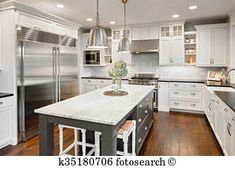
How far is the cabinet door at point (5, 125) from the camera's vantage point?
2.89m

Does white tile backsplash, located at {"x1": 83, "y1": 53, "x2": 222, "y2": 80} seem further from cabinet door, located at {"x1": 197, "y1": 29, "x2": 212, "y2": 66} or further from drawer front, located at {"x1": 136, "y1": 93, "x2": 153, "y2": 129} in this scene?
drawer front, located at {"x1": 136, "y1": 93, "x2": 153, "y2": 129}

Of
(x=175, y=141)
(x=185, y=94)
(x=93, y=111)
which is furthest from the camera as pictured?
(x=185, y=94)

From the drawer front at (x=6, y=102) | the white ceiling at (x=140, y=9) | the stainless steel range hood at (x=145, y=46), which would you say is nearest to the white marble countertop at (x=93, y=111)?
the drawer front at (x=6, y=102)

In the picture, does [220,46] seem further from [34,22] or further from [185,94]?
[34,22]

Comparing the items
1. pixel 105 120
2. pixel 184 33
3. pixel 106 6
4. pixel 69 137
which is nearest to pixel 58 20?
pixel 106 6


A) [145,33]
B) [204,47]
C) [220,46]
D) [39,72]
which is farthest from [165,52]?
[39,72]

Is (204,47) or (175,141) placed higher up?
(204,47)

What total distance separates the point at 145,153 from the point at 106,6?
122 inches

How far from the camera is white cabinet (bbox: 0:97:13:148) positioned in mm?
2885

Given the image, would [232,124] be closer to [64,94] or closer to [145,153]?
[145,153]

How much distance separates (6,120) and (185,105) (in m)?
4.37

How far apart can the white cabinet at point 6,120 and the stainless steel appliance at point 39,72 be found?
0.14 m

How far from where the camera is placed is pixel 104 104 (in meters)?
2.24

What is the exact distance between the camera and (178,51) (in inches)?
210
